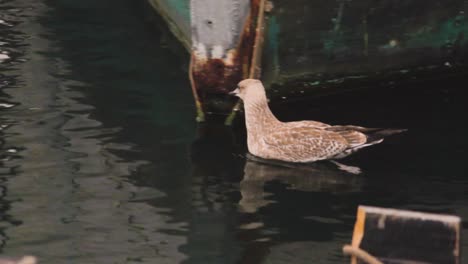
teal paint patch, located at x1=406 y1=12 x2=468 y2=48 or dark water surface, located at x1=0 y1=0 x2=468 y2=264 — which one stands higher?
teal paint patch, located at x1=406 y1=12 x2=468 y2=48

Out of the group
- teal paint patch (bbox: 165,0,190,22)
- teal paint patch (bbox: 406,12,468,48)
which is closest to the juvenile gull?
teal paint patch (bbox: 406,12,468,48)

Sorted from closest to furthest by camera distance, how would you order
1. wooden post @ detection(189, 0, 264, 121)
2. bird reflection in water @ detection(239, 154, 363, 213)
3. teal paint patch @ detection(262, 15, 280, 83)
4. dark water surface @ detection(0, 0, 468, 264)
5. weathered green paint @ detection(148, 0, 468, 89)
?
dark water surface @ detection(0, 0, 468, 264) < bird reflection in water @ detection(239, 154, 363, 213) < wooden post @ detection(189, 0, 264, 121) < teal paint patch @ detection(262, 15, 280, 83) < weathered green paint @ detection(148, 0, 468, 89)

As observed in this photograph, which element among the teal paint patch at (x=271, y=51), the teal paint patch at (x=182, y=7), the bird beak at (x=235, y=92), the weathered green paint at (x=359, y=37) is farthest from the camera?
the teal paint patch at (x=182, y=7)

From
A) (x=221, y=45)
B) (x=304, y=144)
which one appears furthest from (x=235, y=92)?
(x=304, y=144)

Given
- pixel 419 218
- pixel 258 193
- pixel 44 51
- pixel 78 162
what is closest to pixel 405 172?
pixel 258 193

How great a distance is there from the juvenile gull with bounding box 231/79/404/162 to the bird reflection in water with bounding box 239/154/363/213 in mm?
94

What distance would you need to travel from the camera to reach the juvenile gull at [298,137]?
9.74 metres

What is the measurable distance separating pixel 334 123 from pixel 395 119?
744mm

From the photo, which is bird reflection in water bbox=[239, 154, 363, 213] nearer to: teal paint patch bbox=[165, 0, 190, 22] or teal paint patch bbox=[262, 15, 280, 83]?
teal paint patch bbox=[262, 15, 280, 83]

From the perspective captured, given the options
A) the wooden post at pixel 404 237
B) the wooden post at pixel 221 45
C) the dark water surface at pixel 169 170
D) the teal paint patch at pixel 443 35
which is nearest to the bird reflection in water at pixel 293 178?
the dark water surface at pixel 169 170

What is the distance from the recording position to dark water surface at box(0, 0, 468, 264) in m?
8.07

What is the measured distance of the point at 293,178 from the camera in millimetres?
9523

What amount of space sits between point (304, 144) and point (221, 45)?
167cm

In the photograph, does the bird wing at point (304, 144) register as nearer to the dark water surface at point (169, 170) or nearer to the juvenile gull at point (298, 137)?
the juvenile gull at point (298, 137)
